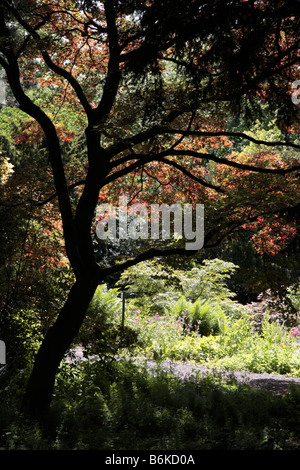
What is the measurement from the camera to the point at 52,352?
4559 millimetres

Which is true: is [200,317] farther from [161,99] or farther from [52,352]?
[161,99]

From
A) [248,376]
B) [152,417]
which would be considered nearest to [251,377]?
[248,376]

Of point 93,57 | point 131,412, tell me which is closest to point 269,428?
point 131,412

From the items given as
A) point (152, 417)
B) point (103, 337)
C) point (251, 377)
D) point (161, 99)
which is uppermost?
Result: point (161, 99)

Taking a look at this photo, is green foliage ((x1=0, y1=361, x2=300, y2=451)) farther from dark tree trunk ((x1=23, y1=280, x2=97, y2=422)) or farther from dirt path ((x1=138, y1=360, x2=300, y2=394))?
dirt path ((x1=138, y1=360, x2=300, y2=394))

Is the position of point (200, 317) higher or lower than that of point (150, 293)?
lower

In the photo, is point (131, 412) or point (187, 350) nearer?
point (131, 412)

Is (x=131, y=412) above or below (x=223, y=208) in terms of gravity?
below

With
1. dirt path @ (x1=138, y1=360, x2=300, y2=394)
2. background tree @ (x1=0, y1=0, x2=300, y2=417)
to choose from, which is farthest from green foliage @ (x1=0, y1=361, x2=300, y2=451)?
dirt path @ (x1=138, y1=360, x2=300, y2=394)

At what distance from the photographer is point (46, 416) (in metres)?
4.34

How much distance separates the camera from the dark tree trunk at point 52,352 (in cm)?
446

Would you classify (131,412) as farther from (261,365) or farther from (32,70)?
(32,70)

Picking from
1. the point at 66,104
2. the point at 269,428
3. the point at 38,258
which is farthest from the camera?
the point at 66,104

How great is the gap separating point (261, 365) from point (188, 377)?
1.63 metres
